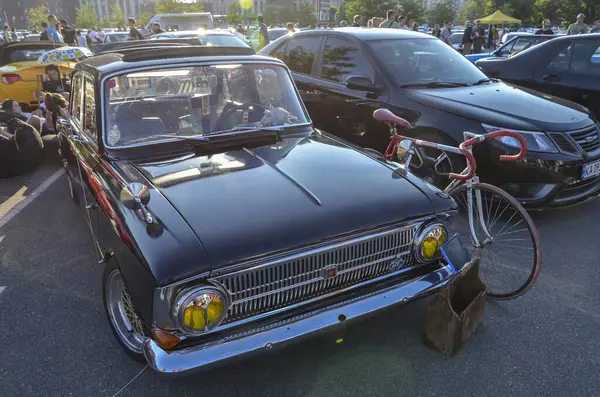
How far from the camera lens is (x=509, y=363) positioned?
2895 mm

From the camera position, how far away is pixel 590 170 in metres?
4.68

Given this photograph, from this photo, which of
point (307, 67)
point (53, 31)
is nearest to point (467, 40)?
point (307, 67)

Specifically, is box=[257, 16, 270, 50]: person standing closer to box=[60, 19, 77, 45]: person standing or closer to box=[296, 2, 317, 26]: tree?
box=[60, 19, 77, 45]: person standing

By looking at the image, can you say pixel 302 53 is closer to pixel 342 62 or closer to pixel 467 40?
pixel 342 62

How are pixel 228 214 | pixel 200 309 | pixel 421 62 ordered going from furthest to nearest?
1. pixel 421 62
2. pixel 228 214
3. pixel 200 309

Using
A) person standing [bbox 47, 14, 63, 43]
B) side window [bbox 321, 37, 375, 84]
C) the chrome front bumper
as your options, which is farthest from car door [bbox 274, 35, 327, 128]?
person standing [bbox 47, 14, 63, 43]

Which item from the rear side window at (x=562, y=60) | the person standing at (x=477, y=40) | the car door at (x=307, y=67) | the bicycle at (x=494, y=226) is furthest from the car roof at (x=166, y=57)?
the person standing at (x=477, y=40)

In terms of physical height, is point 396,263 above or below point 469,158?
below

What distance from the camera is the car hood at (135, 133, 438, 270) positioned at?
7.84ft

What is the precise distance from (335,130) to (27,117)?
5.05m

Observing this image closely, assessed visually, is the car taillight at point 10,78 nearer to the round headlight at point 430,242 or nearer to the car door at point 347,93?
the car door at point 347,93

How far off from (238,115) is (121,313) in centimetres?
171

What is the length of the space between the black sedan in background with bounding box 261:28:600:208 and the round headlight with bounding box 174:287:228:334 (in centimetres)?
247

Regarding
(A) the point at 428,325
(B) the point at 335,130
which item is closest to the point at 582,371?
(A) the point at 428,325
